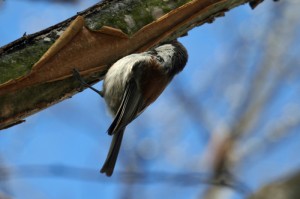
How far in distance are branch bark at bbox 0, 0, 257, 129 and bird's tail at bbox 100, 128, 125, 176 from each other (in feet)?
1.87

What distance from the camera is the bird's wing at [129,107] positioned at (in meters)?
3.59

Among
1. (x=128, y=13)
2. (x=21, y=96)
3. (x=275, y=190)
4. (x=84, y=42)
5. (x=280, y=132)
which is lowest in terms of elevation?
(x=275, y=190)

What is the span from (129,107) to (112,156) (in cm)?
35

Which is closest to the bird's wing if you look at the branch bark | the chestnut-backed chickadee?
the chestnut-backed chickadee

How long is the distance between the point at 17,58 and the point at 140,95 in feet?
3.62

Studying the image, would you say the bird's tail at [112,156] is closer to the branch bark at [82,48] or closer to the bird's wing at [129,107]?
the bird's wing at [129,107]

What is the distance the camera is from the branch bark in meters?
2.87

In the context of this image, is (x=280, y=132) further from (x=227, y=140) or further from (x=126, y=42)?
(x=126, y=42)

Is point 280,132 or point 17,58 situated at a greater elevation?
point 280,132

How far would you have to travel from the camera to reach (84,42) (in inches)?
123

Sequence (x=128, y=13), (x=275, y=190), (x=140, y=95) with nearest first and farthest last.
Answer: (x=275, y=190), (x=128, y=13), (x=140, y=95)

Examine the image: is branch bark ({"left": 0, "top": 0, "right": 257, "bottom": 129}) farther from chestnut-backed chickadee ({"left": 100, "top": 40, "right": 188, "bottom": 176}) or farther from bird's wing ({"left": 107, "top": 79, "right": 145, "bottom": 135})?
bird's wing ({"left": 107, "top": 79, "right": 145, "bottom": 135})

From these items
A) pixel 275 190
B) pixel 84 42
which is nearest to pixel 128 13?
pixel 84 42

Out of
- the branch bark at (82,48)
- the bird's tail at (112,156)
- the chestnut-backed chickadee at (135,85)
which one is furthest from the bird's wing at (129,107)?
the branch bark at (82,48)
